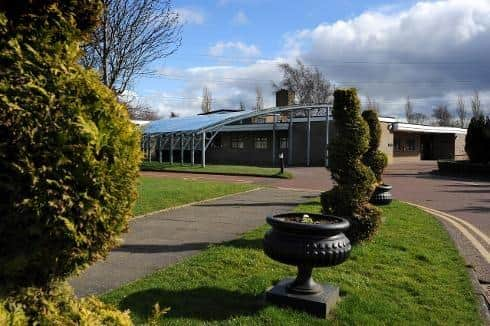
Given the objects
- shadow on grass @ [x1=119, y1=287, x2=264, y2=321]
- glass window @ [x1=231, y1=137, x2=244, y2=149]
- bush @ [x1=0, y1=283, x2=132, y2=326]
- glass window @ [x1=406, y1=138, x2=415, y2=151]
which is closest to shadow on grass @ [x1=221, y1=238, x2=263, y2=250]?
shadow on grass @ [x1=119, y1=287, x2=264, y2=321]

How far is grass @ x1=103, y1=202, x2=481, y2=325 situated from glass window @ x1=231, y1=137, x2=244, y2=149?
37.2 metres

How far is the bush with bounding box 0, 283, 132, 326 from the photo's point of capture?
2271 mm

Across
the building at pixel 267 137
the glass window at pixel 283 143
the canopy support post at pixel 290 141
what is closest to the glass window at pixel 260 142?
the building at pixel 267 137

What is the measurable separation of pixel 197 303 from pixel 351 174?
3.70m

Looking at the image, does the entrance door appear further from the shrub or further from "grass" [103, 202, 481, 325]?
the shrub

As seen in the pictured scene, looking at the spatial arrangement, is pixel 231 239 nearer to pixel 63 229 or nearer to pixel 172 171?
pixel 63 229

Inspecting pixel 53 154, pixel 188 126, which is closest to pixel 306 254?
pixel 53 154

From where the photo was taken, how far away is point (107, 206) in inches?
93.4

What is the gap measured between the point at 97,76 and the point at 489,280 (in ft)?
19.7

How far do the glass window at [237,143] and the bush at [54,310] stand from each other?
42.2m

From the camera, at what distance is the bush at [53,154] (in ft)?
7.06

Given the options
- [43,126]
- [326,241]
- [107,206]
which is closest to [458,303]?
[326,241]

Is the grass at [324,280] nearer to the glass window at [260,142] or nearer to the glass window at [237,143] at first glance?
the glass window at [260,142]

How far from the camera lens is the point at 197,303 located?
15.7 ft
